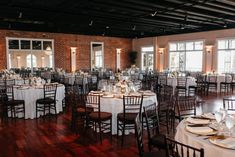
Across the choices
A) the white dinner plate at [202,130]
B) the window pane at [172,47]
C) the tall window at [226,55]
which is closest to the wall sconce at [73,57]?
the window pane at [172,47]

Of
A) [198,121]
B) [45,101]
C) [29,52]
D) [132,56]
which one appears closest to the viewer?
[198,121]

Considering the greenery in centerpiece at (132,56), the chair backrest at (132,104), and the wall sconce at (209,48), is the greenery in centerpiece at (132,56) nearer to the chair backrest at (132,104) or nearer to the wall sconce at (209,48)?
the wall sconce at (209,48)

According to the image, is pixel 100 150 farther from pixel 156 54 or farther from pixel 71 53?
pixel 156 54

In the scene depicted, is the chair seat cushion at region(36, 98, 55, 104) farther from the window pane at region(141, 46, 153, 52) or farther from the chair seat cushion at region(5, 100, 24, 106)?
the window pane at region(141, 46, 153, 52)

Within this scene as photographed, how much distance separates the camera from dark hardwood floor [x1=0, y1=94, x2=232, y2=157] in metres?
4.30

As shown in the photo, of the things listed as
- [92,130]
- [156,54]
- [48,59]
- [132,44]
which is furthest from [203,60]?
[92,130]

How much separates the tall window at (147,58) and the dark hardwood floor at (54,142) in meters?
12.5

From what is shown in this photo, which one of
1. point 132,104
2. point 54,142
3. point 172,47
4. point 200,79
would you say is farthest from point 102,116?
point 172,47

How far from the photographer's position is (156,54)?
17141 mm

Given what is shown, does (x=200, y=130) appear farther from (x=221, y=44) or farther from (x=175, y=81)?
(x=221, y=44)

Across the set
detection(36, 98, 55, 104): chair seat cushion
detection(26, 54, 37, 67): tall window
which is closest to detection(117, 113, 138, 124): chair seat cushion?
detection(36, 98, 55, 104): chair seat cushion

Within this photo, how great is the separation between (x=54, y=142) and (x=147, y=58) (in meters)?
14.1

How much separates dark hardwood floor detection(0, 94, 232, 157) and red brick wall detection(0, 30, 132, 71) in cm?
864

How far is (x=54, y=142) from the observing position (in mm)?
4840
